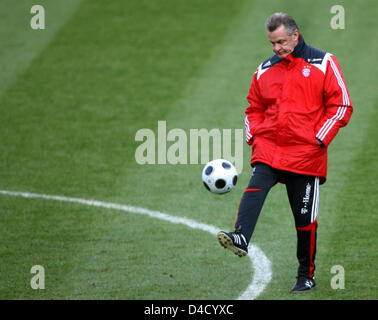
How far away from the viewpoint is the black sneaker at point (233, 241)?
6414 mm

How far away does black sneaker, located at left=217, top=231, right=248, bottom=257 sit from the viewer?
21.0 ft

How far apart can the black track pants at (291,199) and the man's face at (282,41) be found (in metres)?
1.01

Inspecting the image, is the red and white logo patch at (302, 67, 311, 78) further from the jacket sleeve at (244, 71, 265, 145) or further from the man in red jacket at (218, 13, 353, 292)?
the jacket sleeve at (244, 71, 265, 145)

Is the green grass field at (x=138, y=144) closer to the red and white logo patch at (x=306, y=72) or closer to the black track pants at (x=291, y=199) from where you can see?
the black track pants at (x=291, y=199)

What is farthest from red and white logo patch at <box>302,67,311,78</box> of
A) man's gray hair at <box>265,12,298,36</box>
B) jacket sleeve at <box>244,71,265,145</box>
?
jacket sleeve at <box>244,71,265,145</box>

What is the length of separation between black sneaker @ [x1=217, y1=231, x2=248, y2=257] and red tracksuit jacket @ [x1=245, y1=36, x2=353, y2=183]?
0.74 metres

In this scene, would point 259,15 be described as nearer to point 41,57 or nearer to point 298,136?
point 41,57

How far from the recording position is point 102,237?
28.1 feet

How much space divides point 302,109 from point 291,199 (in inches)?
34.1

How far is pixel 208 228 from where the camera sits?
28.8ft

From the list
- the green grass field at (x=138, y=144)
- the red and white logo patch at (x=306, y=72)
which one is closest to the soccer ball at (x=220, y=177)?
the green grass field at (x=138, y=144)

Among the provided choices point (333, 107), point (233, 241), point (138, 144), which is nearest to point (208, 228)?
point (233, 241)

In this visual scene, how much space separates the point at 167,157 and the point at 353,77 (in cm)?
393

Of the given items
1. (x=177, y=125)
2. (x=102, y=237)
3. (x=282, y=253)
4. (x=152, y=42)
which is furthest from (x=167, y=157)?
(x=152, y=42)
